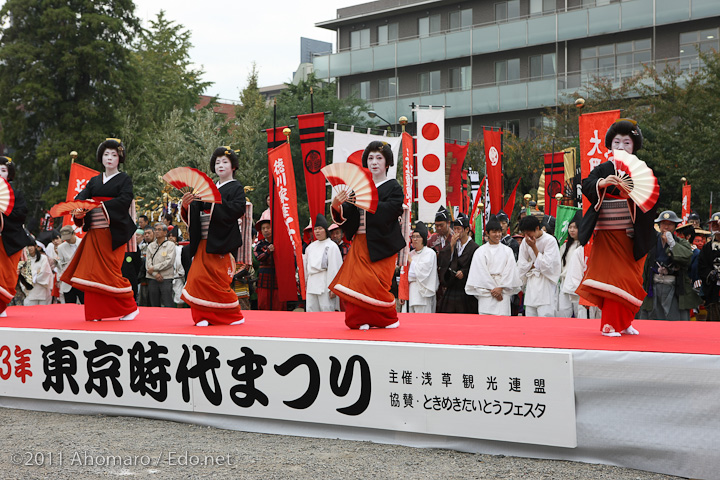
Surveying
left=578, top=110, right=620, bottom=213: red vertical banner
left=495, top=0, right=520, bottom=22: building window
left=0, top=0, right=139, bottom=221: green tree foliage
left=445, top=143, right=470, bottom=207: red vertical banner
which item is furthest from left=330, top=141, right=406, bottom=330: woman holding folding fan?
left=495, top=0, right=520, bottom=22: building window

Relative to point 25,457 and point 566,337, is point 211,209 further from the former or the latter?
point 566,337

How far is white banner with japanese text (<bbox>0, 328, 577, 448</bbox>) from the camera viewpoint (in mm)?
4762

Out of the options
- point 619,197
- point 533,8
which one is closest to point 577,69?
point 533,8

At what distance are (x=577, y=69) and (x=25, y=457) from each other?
28.2 meters

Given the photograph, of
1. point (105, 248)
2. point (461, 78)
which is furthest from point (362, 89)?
point (105, 248)

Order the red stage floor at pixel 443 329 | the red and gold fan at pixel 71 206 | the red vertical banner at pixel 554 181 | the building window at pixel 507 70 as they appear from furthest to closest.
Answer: the building window at pixel 507 70, the red vertical banner at pixel 554 181, the red and gold fan at pixel 71 206, the red stage floor at pixel 443 329

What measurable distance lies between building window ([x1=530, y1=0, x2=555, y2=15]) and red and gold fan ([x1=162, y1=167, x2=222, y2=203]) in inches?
1060

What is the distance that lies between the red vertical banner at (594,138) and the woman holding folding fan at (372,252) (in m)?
3.47

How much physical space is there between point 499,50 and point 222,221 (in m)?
26.1

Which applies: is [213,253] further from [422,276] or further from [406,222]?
[422,276]

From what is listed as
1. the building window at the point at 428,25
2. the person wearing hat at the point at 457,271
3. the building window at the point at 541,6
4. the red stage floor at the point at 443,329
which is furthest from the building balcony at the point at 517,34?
the red stage floor at the point at 443,329

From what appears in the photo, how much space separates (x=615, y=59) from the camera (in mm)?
28359

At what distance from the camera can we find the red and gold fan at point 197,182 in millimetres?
6840

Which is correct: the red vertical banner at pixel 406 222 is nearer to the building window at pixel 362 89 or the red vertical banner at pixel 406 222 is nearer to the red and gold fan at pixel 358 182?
the red and gold fan at pixel 358 182
